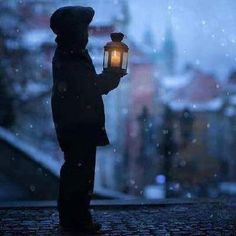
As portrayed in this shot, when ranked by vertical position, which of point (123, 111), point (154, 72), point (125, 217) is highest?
point (154, 72)

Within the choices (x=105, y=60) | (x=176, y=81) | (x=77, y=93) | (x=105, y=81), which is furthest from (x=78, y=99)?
(x=176, y=81)

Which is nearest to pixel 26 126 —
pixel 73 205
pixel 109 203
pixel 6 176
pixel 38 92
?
pixel 38 92

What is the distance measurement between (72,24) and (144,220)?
2.10 meters

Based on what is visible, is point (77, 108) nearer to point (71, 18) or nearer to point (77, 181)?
point (77, 181)

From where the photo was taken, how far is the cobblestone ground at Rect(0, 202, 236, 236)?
Answer: 5059 millimetres

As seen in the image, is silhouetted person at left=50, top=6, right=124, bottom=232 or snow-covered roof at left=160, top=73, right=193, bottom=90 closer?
silhouetted person at left=50, top=6, right=124, bottom=232

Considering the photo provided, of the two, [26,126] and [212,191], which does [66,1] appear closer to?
[26,126]

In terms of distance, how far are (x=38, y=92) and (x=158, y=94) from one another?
1123 inches

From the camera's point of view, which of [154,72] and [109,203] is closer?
[109,203]

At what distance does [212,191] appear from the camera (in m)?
36.4

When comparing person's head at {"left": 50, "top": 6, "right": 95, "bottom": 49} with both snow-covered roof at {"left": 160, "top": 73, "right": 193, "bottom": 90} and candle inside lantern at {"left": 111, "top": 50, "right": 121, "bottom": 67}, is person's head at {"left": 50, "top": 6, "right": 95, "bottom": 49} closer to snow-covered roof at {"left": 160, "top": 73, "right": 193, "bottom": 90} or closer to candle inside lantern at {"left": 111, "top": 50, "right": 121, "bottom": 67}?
candle inside lantern at {"left": 111, "top": 50, "right": 121, "bottom": 67}

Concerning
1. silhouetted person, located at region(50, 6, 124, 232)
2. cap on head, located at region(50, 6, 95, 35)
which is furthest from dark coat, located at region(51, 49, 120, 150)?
cap on head, located at region(50, 6, 95, 35)

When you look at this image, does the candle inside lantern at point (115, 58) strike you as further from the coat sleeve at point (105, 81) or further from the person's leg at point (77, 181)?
the person's leg at point (77, 181)

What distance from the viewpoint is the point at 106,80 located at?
4984 mm
